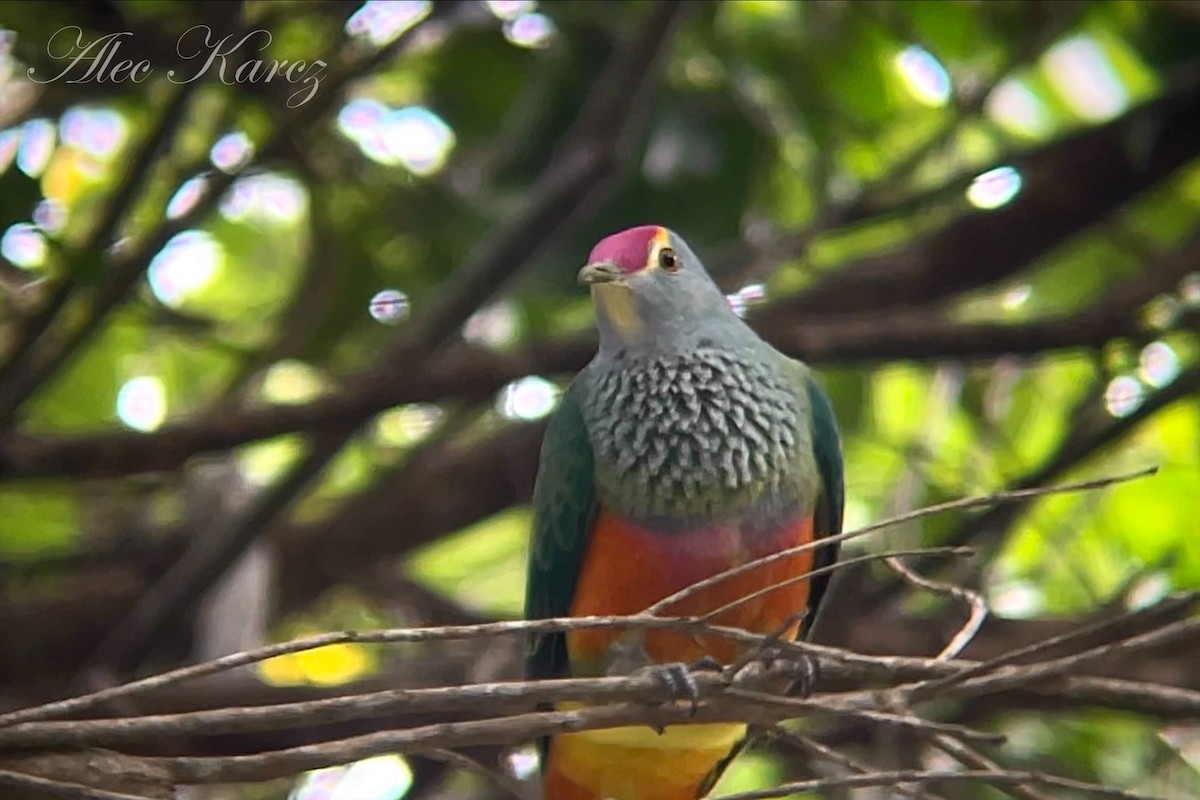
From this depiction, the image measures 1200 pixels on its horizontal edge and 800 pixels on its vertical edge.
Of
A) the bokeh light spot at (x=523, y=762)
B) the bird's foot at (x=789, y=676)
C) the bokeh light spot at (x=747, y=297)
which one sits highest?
the bokeh light spot at (x=747, y=297)

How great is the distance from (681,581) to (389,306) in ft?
3.15

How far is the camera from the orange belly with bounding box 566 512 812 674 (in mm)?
1892

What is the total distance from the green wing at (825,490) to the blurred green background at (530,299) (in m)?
0.20

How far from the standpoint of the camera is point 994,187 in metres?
2.66

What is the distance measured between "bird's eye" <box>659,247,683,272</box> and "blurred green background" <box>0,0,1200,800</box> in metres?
0.12

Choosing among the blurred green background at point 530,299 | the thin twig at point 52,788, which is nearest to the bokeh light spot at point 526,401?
the blurred green background at point 530,299

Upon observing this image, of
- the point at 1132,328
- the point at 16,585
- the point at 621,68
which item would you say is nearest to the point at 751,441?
the point at 621,68

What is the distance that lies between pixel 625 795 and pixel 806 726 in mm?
409

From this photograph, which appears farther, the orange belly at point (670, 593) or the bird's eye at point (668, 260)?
the bird's eye at point (668, 260)

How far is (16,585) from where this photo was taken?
2.58 m

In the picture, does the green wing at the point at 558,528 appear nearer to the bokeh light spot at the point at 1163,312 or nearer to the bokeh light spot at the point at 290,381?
the bokeh light spot at the point at 290,381

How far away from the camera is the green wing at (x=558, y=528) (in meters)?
2.00

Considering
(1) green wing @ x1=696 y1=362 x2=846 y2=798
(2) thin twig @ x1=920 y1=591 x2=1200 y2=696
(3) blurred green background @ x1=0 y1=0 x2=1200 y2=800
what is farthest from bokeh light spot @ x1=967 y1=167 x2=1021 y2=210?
(2) thin twig @ x1=920 y1=591 x2=1200 y2=696

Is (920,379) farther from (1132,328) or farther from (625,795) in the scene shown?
(625,795)
